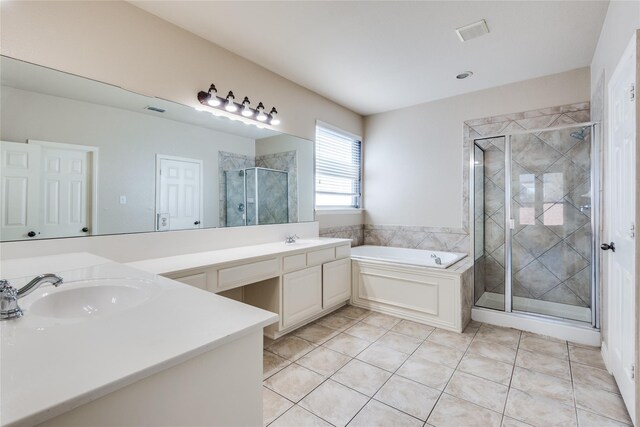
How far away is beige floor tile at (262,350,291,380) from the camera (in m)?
2.11

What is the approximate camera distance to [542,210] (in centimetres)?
312

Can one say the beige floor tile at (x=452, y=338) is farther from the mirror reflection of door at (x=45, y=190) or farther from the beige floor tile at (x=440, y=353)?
the mirror reflection of door at (x=45, y=190)

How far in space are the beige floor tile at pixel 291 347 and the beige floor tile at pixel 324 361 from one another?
64mm

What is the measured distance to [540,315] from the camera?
2857 mm

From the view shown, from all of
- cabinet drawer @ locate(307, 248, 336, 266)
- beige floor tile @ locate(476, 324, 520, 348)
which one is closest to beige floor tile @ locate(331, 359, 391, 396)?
cabinet drawer @ locate(307, 248, 336, 266)

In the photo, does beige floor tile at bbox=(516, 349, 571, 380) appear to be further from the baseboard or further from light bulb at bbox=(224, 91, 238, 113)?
light bulb at bbox=(224, 91, 238, 113)

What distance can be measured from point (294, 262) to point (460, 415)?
159 centimetres

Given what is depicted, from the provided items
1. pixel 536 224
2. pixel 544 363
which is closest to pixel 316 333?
pixel 544 363

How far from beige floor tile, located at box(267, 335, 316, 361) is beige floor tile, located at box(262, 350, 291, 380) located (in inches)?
1.9

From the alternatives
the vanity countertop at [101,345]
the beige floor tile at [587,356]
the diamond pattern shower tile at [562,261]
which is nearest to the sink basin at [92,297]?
the vanity countertop at [101,345]

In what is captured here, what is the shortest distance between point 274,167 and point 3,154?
1956 millimetres

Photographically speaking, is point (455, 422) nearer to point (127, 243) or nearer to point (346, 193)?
point (127, 243)

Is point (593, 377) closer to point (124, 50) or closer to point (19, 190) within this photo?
point (19, 190)


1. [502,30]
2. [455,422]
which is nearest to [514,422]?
[455,422]
